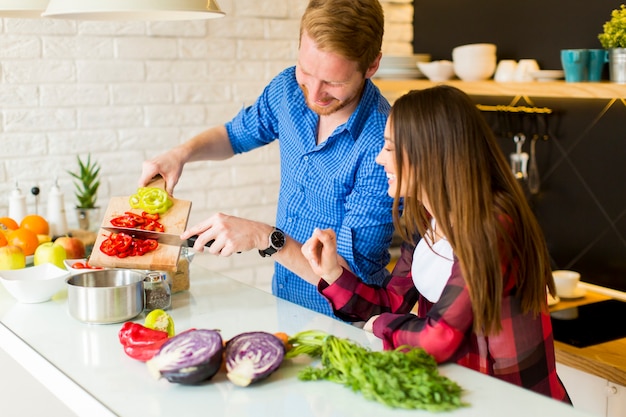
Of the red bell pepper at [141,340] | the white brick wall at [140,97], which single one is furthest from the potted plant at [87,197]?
the red bell pepper at [141,340]

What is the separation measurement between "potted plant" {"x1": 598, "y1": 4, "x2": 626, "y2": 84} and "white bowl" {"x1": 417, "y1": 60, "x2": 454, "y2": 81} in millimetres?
1019

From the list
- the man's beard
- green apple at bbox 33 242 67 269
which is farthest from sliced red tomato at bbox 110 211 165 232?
the man's beard

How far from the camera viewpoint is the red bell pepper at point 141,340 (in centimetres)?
189

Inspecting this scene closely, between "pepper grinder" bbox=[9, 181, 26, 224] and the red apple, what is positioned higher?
"pepper grinder" bbox=[9, 181, 26, 224]

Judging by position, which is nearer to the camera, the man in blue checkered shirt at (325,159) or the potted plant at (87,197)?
the man in blue checkered shirt at (325,159)

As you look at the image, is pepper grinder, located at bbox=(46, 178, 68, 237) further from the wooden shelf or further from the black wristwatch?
the wooden shelf

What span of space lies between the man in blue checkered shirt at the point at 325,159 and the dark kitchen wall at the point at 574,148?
1.39 meters

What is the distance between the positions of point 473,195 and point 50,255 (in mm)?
1486

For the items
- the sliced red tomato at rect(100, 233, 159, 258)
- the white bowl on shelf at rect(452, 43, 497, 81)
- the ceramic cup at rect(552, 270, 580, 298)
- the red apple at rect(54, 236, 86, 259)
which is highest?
the white bowl on shelf at rect(452, 43, 497, 81)

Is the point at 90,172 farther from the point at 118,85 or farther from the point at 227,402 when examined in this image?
the point at 227,402

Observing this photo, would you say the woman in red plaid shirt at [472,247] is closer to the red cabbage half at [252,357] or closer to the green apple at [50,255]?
the red cabbage half at [252,357]

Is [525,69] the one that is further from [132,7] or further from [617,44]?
[132,7]

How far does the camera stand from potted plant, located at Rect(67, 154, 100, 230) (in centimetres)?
352

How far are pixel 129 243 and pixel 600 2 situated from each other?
2.33 meters
